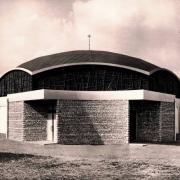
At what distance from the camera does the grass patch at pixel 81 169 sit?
1870 cm

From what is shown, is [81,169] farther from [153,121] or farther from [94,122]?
[153,121]

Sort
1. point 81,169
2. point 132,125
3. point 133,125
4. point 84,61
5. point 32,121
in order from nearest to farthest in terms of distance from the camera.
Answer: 1. point 81,169
2. point 32,121
3. point 132,125
4. point 133,125
5. point 84,61

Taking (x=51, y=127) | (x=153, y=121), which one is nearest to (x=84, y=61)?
(x=51, y=127)

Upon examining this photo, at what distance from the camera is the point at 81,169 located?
20.6 m

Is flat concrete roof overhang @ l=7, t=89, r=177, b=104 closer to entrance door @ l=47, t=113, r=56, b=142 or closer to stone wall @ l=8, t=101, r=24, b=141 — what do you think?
stone wall @ l=8, t=101, r=24, b=141

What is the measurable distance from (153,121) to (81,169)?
1916 cm

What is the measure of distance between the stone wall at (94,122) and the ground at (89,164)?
14.1 ft

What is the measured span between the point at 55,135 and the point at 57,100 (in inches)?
155

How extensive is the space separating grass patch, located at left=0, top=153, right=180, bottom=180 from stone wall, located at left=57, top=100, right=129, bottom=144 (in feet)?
32.9

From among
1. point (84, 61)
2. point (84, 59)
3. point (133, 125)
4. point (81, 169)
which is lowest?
point (81, 169)

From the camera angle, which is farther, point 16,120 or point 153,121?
point 16,120

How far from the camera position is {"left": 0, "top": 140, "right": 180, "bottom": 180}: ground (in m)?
18.9

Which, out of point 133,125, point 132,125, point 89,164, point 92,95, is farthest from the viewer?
point 133,125

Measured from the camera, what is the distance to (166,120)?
39.2 meters
